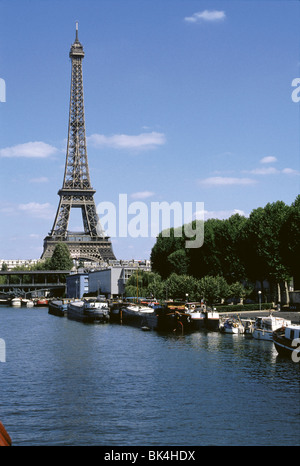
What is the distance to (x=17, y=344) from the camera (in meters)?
68.6

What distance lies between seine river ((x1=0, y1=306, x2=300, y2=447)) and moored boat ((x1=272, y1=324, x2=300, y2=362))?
1.28m

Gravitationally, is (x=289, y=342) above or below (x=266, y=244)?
below

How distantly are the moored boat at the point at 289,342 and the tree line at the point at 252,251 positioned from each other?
41460 mm

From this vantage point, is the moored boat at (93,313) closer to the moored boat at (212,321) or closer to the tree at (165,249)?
the moored boat at (212,321)

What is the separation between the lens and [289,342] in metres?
55.3

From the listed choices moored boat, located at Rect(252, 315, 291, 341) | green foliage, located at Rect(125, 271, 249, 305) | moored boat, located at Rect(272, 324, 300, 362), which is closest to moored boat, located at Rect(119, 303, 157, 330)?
green foliage, located at Rect(125, 271, 249, 305)

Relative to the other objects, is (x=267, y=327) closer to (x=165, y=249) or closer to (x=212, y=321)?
(x=212, y=321)

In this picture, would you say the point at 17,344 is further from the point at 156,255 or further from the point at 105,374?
the point at 156,255

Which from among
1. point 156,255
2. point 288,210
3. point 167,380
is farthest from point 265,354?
point 156,255

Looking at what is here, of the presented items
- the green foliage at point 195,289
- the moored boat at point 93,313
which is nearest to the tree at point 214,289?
the green foliage at point 195,289

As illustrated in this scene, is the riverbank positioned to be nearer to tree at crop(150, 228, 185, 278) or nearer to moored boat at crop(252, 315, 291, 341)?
moored boat at crop(252, 315, 291, 341)

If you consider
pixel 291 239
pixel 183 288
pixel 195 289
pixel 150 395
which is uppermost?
pixel 291 239

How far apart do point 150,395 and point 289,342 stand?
71.1ft

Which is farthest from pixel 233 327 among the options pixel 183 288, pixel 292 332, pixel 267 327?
pixel 183 288
